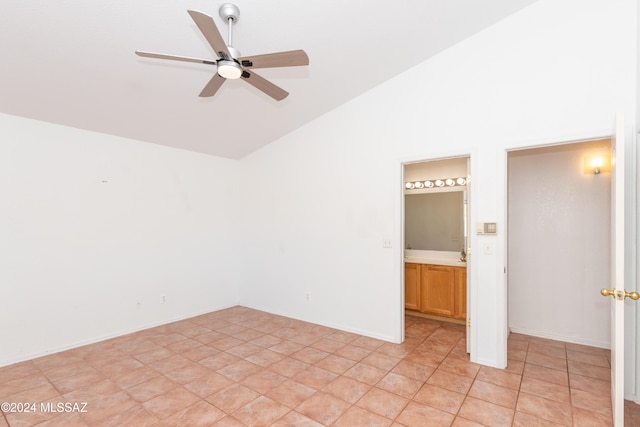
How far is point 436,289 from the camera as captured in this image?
4.09 meters

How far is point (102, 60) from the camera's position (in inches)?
101

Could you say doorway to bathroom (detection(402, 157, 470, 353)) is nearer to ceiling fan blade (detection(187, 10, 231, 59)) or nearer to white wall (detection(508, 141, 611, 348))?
white wall (detection(508, 141, 611, 348))

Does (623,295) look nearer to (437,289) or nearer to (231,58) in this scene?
(437,289)

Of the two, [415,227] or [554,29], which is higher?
[554,29]

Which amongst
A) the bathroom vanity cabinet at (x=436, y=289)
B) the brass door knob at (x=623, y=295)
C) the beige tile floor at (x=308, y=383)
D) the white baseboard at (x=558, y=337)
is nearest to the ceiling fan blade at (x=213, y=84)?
the beige tile floor at (x=308, y=383)

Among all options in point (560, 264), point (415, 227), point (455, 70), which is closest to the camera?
point (455, 70)

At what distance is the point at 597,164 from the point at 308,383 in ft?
12.0

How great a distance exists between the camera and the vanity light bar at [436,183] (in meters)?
4.34

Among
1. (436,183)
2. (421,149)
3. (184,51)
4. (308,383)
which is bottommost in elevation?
(308,383)

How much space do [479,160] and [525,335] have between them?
2.23 metres

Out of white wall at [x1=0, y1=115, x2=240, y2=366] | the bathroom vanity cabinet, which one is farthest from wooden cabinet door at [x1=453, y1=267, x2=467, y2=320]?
white wall at [x1=0, y1=115, x2=240, y2=366]

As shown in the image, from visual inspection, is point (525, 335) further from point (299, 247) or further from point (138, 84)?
point (138, 84)

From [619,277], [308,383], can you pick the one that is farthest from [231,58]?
[619,277]

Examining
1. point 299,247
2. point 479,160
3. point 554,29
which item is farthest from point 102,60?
point 554,29
